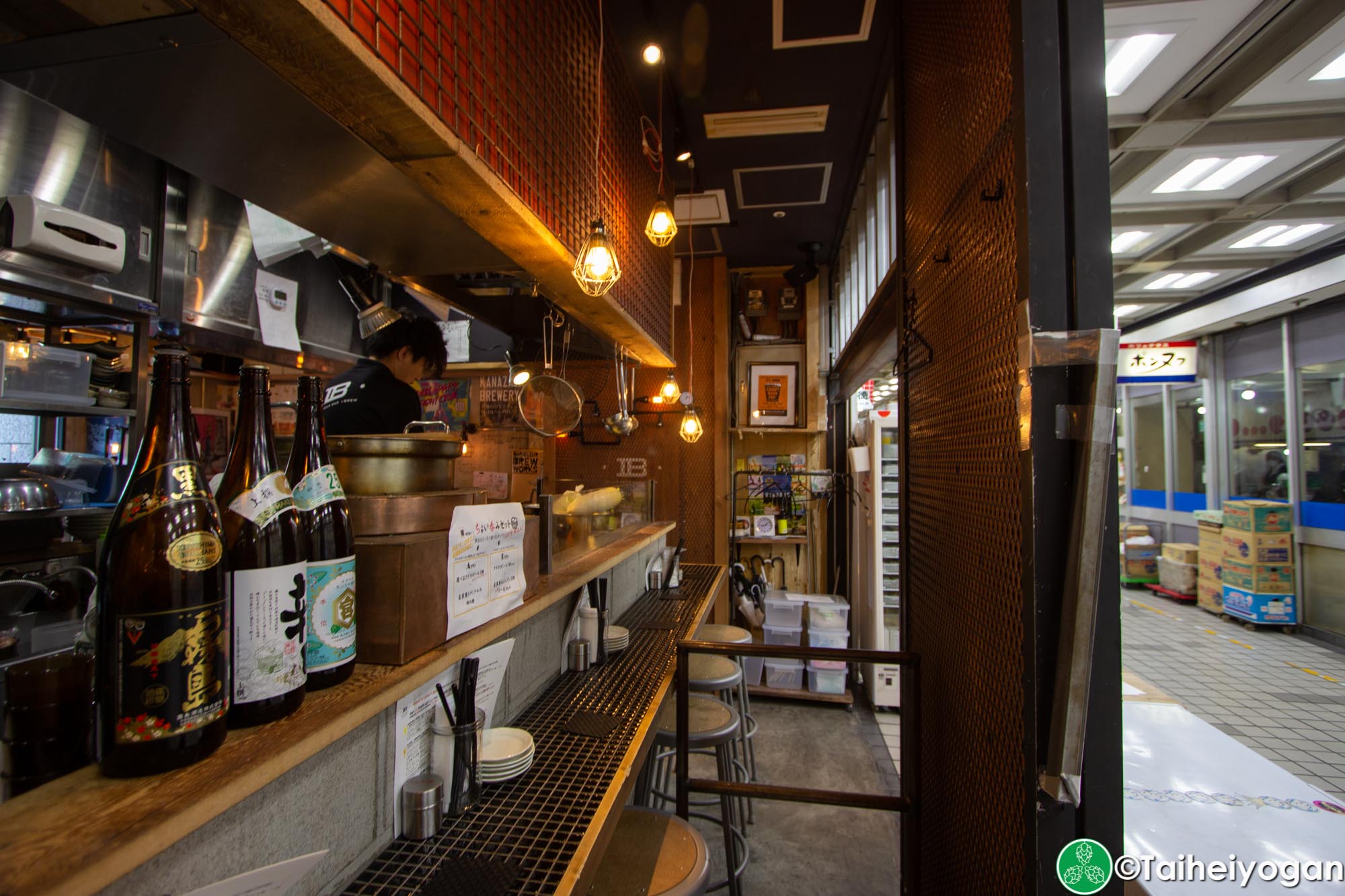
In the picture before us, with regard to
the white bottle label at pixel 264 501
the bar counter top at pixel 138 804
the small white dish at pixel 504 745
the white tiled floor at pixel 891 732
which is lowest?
the white tiled floor at pixel 891 732

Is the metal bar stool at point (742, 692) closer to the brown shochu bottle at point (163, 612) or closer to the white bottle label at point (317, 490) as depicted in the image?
the white bottle label at point (317, 490)

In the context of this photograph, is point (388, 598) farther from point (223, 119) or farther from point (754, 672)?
point (754, 672)

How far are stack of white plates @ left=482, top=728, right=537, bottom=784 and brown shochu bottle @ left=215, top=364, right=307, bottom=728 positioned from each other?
60cm

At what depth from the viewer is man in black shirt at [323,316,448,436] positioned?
2400mm

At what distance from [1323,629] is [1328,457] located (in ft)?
6.04

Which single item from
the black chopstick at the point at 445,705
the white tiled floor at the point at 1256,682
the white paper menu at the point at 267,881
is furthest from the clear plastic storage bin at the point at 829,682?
the white paper menu at the point at 267,881

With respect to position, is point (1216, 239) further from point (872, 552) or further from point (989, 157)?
point (989, 157)

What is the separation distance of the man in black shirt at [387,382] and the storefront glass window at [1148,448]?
10.5m

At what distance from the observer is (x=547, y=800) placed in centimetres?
125

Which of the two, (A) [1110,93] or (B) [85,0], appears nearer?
(B) [85,0]

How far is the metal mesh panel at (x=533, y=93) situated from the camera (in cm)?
120

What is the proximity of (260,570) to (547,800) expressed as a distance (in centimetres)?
82

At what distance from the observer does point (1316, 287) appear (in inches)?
225

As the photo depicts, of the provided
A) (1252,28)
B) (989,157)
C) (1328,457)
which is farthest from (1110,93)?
(1328,457)
